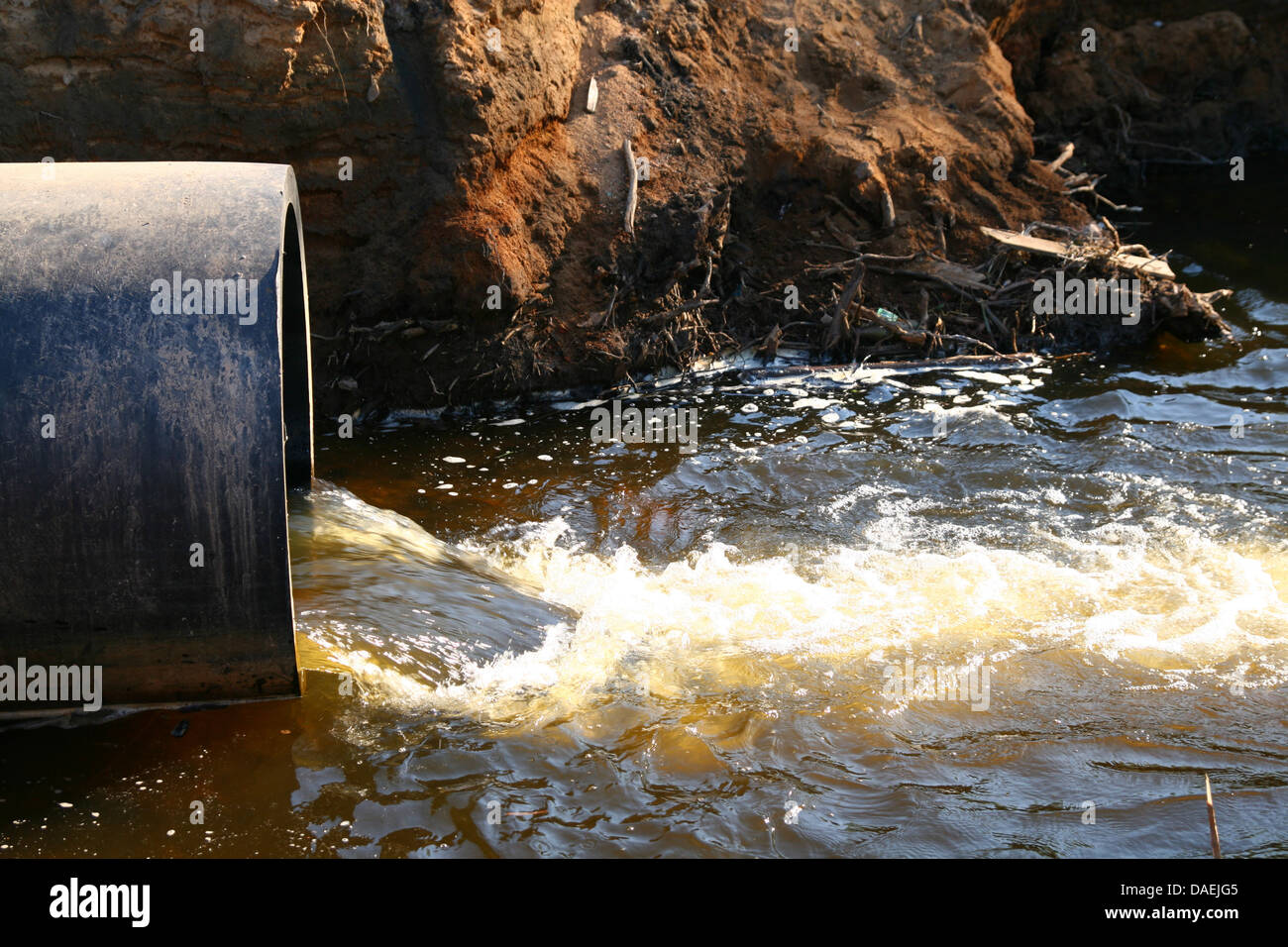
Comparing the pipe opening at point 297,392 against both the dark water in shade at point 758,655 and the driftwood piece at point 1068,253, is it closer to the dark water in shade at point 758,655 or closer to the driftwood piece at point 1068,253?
the dark water in shade at point 758,655

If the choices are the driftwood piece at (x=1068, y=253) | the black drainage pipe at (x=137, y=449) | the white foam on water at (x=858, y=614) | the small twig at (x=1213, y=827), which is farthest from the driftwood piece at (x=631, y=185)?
the small twig at (x=1213, y=827)

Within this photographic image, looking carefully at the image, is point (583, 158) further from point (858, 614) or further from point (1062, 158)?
point (1062, 158)

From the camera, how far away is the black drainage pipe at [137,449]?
3676 mm

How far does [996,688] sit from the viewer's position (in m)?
4.66

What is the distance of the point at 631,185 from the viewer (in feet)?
27.9

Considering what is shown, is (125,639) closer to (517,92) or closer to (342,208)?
(342,208)

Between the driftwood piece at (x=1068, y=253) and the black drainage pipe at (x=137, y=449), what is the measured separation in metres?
7.02

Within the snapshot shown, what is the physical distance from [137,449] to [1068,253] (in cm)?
764

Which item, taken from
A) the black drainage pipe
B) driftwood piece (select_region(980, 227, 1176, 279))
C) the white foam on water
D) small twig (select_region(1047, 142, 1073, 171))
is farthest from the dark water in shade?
small twig (select_region(1047, 142, 1073, 171))

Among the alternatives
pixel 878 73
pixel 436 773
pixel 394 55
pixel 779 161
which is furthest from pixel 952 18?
pixel 436 773

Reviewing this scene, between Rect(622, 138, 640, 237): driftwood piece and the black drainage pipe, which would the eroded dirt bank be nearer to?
Rect(622, 138, 640, 237): driftwood piece

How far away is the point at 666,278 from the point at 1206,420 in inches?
158

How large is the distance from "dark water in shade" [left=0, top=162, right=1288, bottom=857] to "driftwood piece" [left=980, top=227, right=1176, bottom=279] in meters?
1.64
